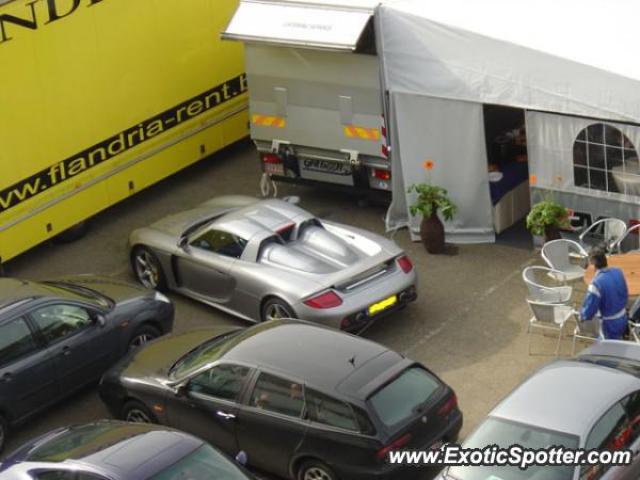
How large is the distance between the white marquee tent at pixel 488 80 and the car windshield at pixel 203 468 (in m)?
6.89

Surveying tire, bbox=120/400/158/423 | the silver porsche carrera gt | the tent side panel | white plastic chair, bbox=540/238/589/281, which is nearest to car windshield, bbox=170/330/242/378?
tire, bbox=120/400/158/423

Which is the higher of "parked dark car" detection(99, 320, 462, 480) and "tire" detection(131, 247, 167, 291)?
"parked dark car" detection(99, 320, 462, 480)

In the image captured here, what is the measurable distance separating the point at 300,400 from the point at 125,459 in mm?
1786

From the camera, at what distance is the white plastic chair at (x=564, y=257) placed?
1411 cm

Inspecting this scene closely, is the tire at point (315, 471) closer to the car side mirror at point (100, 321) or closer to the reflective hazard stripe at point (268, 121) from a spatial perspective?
the car side mirror at point (100, 321)

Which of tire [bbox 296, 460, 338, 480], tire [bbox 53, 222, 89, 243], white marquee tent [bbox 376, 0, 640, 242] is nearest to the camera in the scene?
tire [bbox 296, 460, 338, 480]

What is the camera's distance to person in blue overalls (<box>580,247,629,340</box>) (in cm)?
1208

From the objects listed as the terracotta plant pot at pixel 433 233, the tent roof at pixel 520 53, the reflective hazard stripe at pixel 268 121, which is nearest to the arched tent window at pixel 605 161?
the tent roof at pixel 520 53

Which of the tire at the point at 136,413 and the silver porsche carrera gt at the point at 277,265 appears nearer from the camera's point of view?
the tire at the point at 136,413

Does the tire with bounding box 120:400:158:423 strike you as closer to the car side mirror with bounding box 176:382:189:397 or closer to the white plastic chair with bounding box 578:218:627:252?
the car side mirror with bounding box 176:382:189:397

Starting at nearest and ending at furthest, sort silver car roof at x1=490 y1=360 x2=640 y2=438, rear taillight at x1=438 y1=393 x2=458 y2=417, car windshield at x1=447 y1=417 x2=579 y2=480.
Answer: car windshield at x1=447 y1=417 x2=579 y2=480, silver car roof at x1=490 y1=360 x2=640 y2=438, rear taillight at x1=438 y1=393 x2=458 y2=417

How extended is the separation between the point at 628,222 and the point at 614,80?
5.89 ft

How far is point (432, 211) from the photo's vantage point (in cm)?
1552

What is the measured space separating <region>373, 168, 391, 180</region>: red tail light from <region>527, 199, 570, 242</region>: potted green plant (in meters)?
2.09
